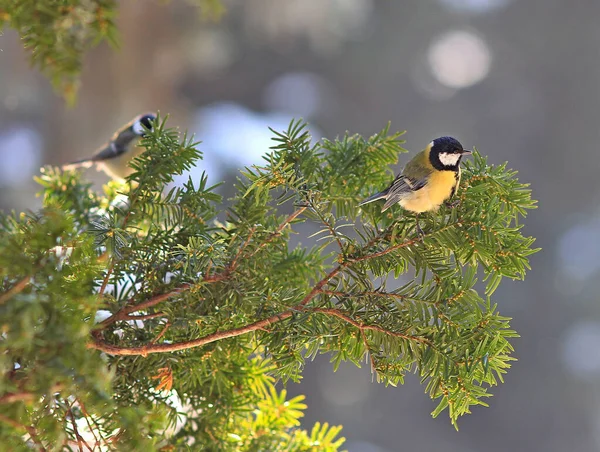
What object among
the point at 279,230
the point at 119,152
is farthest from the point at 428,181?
the point at 119,152

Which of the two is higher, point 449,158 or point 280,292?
point 449,158

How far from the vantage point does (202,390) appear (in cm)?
43

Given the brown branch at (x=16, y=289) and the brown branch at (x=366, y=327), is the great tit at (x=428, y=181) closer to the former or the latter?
the brown branch at (x=366, y=327)

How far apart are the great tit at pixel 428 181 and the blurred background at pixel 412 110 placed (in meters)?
1.03

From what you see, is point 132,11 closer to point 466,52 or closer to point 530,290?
point 466,52

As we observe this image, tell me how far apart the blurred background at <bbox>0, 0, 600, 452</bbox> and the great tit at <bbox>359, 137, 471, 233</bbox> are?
1.03 meters

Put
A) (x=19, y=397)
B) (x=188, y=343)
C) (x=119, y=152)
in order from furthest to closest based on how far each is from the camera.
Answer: (x=119, y=152) → (x=188, y=343) → (x=19, y=397)

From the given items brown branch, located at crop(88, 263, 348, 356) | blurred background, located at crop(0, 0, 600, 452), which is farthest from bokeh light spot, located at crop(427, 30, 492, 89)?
brown branch, located at crop(88, 263, 348, 356)

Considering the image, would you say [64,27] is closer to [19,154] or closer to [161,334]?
[161,334]

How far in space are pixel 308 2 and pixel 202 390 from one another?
4.71ft

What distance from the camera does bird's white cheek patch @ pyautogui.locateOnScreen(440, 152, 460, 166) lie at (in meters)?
0.46

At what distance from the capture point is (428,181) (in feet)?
1.36

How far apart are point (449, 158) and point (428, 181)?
63 mm

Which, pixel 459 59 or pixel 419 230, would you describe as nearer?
pixel 419 230
